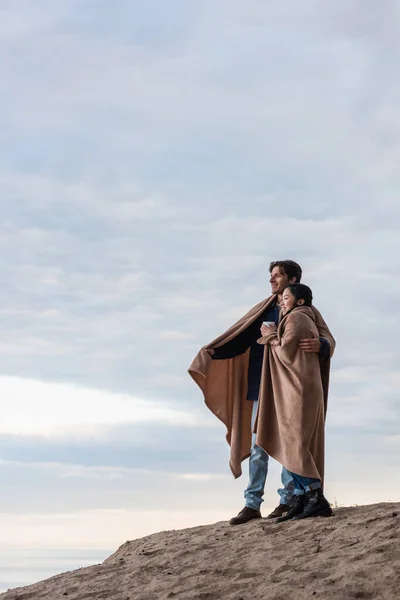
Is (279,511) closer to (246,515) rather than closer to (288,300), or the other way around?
(246,515)

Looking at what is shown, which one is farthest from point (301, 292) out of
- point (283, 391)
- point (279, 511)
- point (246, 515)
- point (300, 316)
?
point (246, 515)

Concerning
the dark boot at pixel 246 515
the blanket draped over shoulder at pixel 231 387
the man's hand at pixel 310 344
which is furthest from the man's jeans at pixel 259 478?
the man's hand at pixel 310 344

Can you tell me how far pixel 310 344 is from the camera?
959 centimetres

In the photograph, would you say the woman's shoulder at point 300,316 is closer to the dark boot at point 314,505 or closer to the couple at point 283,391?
the couple at point 283,391

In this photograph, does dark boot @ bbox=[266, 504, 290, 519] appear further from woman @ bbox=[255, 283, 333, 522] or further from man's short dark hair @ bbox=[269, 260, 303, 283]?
man's short dark hair @ bbox=[269, 260, 303, 283]

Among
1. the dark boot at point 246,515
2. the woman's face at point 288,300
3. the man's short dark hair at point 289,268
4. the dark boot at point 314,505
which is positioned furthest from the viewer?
the dark boot at point 246,515

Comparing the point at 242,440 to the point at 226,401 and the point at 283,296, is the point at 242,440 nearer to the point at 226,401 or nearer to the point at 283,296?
the point at 226,401

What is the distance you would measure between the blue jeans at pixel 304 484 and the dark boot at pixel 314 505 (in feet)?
0.20

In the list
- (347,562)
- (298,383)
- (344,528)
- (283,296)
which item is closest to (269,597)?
(347,562)

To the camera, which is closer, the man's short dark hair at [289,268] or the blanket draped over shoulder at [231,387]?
the man's short dark hair at [289,268]

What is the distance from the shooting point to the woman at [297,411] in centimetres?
945

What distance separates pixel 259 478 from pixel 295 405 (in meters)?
0.99

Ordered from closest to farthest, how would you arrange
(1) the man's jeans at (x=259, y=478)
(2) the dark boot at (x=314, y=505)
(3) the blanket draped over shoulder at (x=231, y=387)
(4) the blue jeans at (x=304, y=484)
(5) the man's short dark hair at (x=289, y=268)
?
(4) the blue jeans at (x=304, y=484) → (2) the dark boot at (x=314, y=505) → (1) the man's jeans at (x=259, y=478) → (5) the man's short dark hair at (x=289, y=268) → (3) the blanket draped over shoulder at (x=231, y=387)

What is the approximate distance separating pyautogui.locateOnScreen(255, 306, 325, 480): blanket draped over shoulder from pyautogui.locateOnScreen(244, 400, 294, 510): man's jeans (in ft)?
0.59
